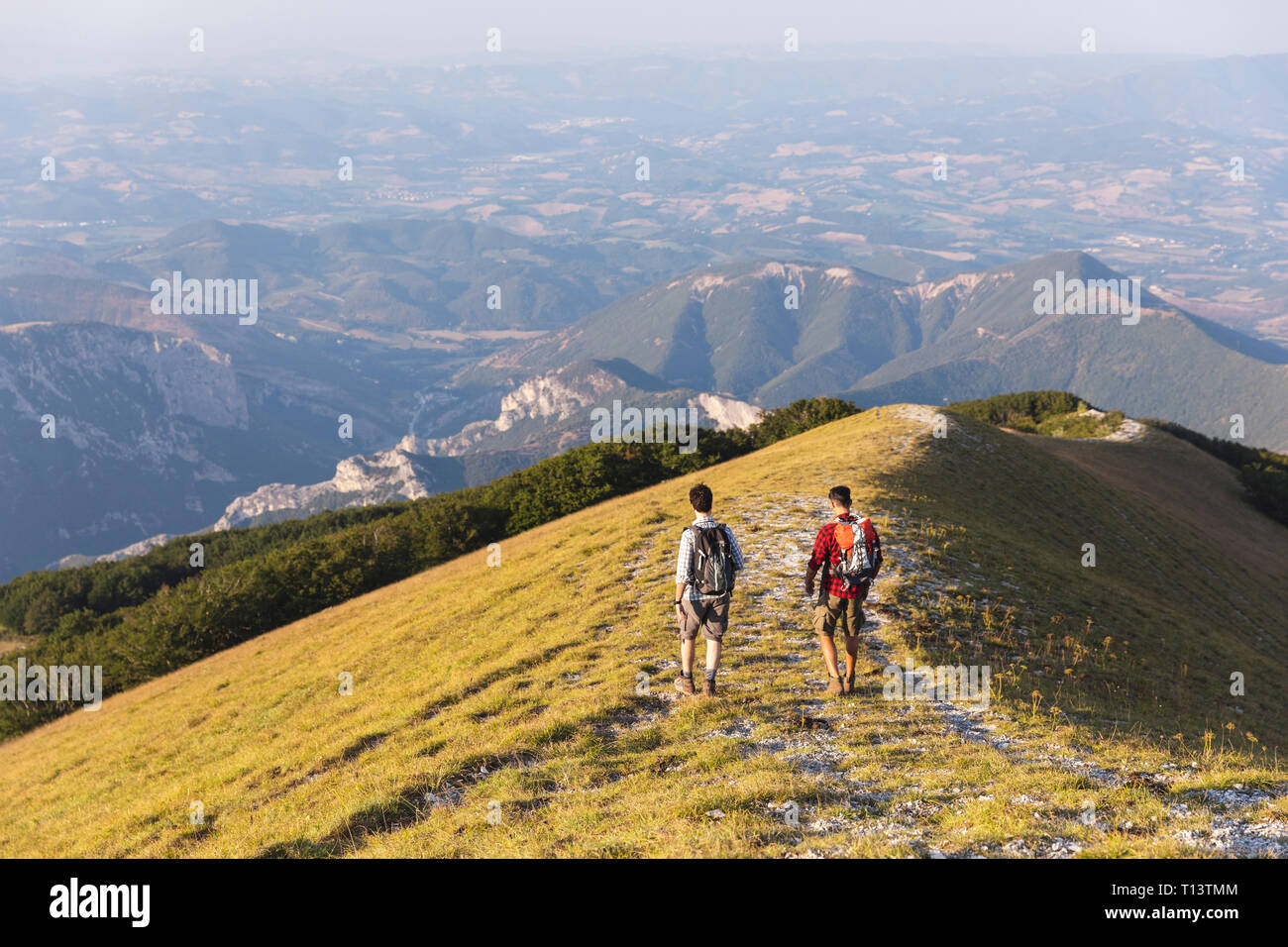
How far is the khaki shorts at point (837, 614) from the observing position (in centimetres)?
1388

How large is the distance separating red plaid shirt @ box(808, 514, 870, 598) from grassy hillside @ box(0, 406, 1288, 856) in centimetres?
201

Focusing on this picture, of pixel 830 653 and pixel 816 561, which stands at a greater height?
pixel 816 561

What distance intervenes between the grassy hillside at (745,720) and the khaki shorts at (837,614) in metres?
1.27

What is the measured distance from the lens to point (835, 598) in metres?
14.1

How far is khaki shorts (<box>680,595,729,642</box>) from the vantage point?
1370cm

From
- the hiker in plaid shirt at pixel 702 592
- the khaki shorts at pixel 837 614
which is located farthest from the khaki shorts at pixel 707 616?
the khaki shorts at pixel 837 614

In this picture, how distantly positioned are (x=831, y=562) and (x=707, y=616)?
2670 mm

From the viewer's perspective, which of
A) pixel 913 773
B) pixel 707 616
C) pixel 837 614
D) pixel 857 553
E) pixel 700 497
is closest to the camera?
pixel 913 773

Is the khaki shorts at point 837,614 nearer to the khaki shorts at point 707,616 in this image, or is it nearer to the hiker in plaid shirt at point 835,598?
the hiker in plaid shirt at point 835,598

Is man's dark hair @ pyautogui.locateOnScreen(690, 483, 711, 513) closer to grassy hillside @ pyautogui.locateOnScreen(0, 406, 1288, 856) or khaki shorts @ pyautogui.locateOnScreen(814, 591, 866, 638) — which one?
khaki shorts @ pyautogui.locateOnScreen(814, 591, 866, 638)

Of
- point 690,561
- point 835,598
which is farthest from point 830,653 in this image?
point 690,561

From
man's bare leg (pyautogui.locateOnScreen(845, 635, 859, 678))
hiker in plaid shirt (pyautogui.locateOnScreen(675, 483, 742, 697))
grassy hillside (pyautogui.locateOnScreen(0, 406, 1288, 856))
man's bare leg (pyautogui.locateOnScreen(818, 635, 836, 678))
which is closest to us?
grassy hillside (pyautogui.locateOnScreen(0, 406, 1288, 856))

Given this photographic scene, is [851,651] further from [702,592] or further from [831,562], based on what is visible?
[702,592]

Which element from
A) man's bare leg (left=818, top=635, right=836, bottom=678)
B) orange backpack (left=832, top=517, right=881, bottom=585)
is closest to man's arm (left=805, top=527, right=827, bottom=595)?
orange backpack (left=832, top=517, right=881, bottom=585)
